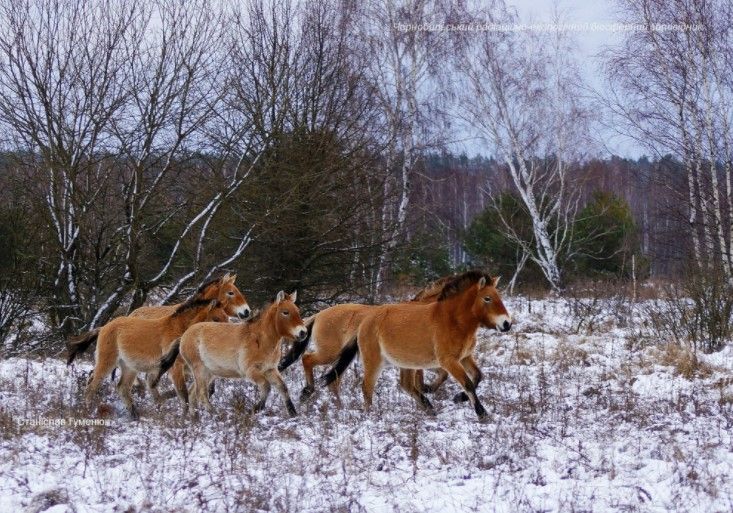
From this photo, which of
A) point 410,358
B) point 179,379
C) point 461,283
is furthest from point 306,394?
point 461,283

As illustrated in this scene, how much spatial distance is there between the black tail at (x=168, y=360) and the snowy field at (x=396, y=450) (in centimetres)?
42

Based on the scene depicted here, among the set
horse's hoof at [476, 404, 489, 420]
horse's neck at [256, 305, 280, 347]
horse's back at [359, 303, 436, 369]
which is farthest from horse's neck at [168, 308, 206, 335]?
horse's hoof at [476, 404, 489, 420]

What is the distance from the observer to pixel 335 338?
11.7 meters

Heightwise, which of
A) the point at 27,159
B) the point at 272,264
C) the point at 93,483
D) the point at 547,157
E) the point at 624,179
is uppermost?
the point at 624,179

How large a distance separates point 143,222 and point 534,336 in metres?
7.94

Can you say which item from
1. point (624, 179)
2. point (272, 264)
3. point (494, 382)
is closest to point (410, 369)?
point (494, 382)

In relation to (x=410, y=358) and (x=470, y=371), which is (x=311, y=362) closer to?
(x=410, y=358)

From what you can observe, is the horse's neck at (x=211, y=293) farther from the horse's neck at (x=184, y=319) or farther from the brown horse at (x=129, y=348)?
the brown horse at (x=129, y=348)

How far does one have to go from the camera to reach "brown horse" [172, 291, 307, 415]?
1042cm

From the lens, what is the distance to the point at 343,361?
35.5ft

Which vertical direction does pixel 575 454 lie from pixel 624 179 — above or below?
below

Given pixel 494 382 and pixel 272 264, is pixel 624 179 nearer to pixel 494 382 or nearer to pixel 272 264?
pixel 272 264

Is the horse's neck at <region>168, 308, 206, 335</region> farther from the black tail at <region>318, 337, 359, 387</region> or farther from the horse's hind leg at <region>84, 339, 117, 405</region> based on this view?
the black tail at <region>318, 337, 359, 387</region>

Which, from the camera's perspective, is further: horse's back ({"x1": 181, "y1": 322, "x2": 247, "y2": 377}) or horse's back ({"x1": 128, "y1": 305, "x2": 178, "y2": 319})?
horse's back ({"x1": 128, "y1": 305, "x2": 178, "y2": 319})
